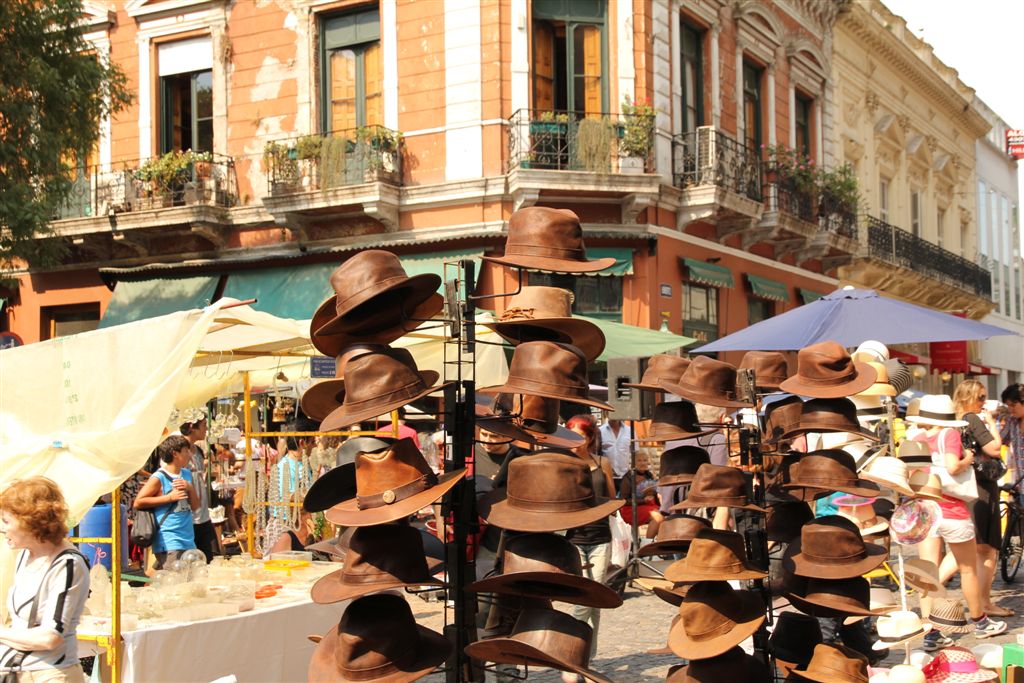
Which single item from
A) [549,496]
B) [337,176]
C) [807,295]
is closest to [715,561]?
[549,496]

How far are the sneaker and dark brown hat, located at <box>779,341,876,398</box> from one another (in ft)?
13.3

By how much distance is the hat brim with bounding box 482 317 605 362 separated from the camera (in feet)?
12.4

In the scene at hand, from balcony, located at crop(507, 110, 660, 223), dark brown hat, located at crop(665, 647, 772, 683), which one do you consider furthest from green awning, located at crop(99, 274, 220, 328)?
dark brown hat, located at crop(665, 647, 772, 683)

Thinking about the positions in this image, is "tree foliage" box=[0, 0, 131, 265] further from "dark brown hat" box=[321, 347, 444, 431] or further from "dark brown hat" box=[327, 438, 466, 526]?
"dark brown hat" box=[327, 438, 466, 526]

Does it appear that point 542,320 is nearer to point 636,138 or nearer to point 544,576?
point 544,576

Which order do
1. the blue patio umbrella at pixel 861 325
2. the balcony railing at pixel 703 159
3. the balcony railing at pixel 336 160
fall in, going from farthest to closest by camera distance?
the balcony railing at pixel 703 159
the balcony railing at pixel 336 160
the blue patio umbrella at pixel 861 325

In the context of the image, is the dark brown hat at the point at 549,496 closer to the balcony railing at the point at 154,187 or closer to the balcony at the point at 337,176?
the balcony at the point at 337,176

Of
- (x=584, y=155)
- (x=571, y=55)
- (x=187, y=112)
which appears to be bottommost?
(x=584, y=155)

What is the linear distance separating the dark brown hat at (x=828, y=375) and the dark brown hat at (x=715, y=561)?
30.7 inches

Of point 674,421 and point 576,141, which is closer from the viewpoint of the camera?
point 674,421

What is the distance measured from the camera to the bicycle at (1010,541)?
10.4 m

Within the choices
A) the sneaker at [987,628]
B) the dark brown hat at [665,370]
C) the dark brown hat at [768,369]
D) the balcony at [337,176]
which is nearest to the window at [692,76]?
the balcony at [337,176]

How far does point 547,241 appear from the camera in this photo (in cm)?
383

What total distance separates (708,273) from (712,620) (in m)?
13.7
